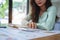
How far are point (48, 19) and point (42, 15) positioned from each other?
20cm

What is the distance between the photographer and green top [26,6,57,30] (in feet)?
5.98

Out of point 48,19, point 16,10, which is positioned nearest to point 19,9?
point 16,10

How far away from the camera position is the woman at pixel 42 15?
184cm

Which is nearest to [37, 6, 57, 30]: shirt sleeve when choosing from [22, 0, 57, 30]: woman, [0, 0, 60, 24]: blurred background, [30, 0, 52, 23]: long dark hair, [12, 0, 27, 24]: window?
[22, 0, 57, 30]: woman

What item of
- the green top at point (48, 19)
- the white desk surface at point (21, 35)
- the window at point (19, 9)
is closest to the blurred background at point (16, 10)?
the window at point (19, 9)

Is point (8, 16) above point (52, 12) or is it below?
below

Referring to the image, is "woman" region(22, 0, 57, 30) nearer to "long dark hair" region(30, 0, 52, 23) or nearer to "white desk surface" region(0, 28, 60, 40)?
"long dark hair" region(30, 0, 52, 23)

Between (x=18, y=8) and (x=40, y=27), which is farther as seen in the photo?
(x=18, y=8)

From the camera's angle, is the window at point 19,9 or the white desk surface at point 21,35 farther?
the window at point 19,9

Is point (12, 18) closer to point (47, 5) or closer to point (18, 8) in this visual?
point (18, 8)

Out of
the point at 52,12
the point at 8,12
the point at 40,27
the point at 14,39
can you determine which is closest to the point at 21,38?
the point at 14,39

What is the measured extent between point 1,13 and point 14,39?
2420 mm

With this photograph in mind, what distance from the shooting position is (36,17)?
2.16 metres

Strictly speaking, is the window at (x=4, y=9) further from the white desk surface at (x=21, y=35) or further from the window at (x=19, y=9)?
the white desk surface at (x=21, y=35)
